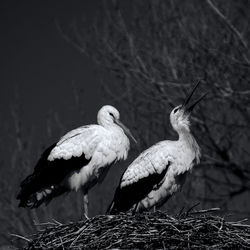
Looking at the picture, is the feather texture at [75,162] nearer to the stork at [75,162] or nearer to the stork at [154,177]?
the stork at [75,162]

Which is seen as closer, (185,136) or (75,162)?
(75,162)

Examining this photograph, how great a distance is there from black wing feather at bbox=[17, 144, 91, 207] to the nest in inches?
70.3

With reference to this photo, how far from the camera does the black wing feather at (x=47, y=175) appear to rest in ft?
25.8

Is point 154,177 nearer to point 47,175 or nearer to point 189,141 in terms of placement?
point 189,141

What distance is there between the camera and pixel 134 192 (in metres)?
7.70

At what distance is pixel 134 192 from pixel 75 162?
77cm

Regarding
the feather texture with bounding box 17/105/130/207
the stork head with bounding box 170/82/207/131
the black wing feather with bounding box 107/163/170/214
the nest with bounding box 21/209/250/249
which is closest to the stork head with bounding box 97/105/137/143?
the feather texture with bounding box 17/105/130/207

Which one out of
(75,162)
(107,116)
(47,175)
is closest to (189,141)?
(107,116)

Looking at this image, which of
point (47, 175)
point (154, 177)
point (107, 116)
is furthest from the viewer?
point (107, 116)

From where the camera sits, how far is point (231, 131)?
45.0ft

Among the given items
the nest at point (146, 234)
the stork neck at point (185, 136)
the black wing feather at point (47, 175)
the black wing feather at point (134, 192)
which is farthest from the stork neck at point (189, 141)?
the nest at point (146, 234)

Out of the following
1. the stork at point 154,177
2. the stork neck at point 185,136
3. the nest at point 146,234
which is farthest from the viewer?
the stork neck at point 185,136

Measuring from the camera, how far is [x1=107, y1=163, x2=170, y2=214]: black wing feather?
7676mm

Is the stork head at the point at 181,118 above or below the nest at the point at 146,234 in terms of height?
above
